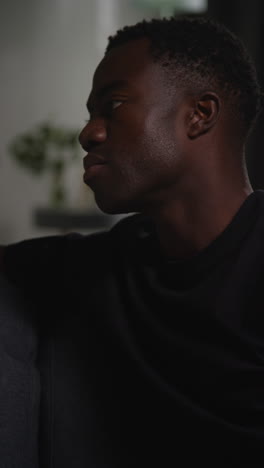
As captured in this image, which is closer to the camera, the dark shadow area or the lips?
the lips

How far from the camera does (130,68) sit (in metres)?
0.77

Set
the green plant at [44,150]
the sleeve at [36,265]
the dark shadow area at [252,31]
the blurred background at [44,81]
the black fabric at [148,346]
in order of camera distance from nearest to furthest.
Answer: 1. the black fabric at [148,346]
2. the sleeve at [36,265]
3. the dark shadow area at [252,31]
4. the green plant at [44,150]
5. the blurred background at [44,81]

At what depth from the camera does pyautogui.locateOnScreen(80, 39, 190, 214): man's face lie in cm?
76

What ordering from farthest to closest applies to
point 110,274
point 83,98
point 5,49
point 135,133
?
point 83,98 → point 5,49 → point 110,274 → point 135,133

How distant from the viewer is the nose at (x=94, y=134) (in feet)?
2.54

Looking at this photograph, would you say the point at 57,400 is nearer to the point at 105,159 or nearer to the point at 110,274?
the point at 110,274

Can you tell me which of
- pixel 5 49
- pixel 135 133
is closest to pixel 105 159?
pixel 135 133

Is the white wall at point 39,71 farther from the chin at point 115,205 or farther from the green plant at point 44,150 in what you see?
the chin at point 115,205

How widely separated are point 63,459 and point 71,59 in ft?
11.1

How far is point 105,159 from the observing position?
2.52 ft

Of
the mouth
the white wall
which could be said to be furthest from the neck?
the white wall

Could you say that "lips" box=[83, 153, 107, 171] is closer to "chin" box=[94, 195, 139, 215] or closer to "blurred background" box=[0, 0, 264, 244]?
"chin" box=[94, 195, 139, 215]

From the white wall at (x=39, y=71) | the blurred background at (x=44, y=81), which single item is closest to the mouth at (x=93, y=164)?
the blurred background at (x=44, y=81)

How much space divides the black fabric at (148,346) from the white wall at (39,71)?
2.65m
